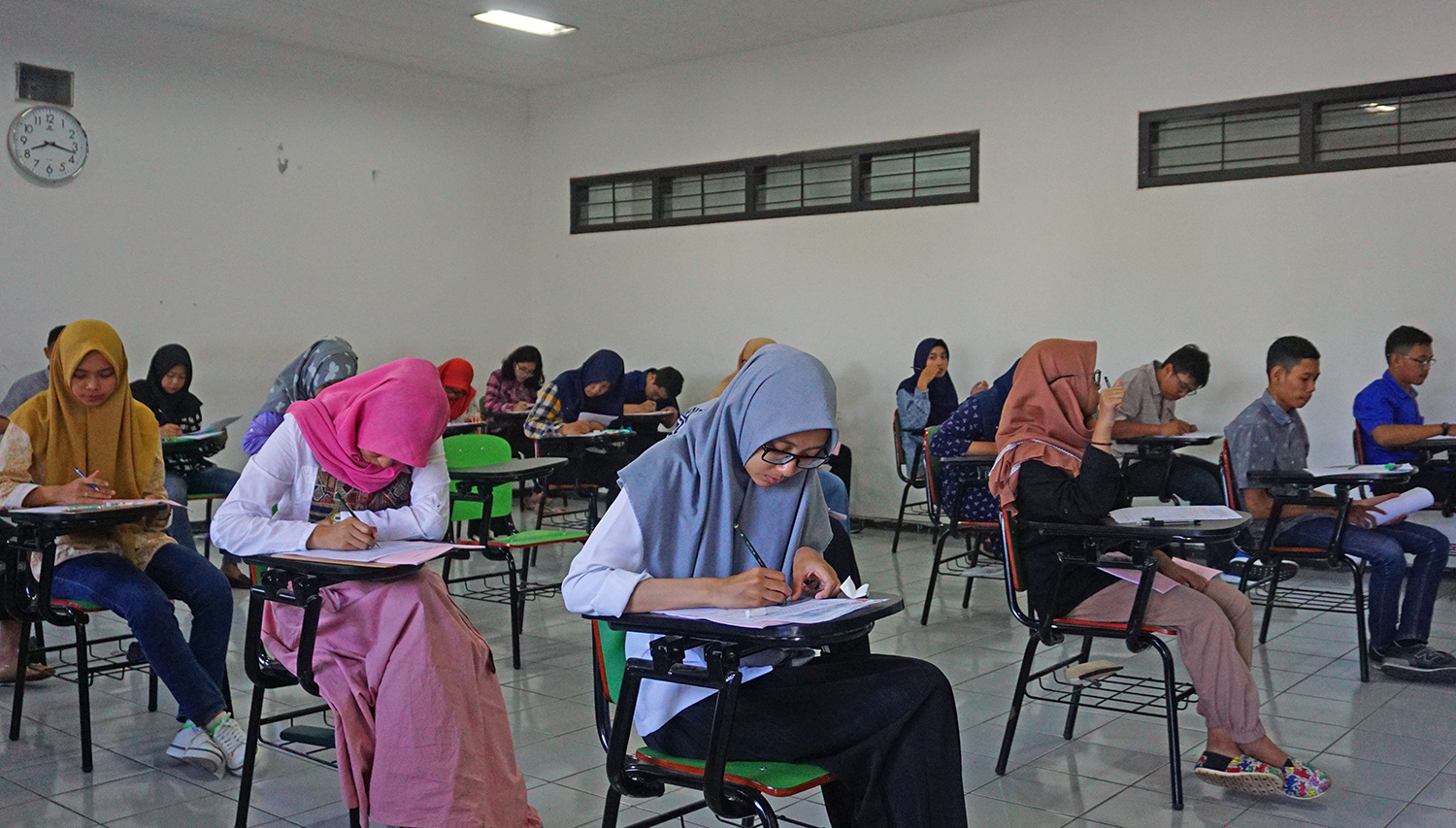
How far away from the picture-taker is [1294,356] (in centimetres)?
452

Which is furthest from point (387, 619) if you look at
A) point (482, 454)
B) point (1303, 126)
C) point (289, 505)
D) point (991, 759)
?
point (1303, 126)

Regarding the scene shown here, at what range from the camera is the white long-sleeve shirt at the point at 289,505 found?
8.73ft

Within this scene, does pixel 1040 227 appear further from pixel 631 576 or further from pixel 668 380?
pixel 631 576

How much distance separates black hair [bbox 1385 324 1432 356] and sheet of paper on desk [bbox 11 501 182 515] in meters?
5.17

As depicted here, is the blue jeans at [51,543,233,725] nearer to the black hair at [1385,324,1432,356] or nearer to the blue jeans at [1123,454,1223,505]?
the blue jeans at [1123,454,1223,505]

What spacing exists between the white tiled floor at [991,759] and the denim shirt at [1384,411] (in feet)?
4.35

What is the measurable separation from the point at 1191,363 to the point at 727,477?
178 inches

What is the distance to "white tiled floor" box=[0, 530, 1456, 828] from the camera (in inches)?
117

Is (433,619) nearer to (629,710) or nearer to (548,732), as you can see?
(629,710)

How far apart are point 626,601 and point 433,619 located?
32.5 inches

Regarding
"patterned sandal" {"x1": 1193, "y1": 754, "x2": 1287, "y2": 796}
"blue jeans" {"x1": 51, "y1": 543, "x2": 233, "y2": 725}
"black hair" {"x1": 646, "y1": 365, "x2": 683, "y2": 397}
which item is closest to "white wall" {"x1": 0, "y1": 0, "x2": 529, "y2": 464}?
"black hair" {"x1": 646, "y1": 365, "x2": 683, "y2": 397}

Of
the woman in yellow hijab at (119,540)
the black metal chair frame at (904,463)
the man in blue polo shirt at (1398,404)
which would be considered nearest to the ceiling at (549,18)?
Answer: the black metal chair frame at (904,463)

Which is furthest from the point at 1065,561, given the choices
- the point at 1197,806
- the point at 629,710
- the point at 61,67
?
the point at 61,67

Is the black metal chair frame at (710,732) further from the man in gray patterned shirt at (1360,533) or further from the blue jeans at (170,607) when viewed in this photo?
the man in gray patterned shirt at (1360,533)
